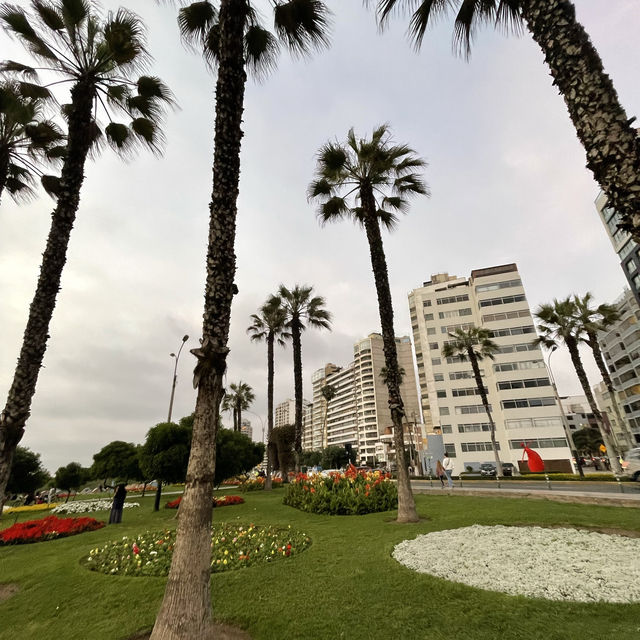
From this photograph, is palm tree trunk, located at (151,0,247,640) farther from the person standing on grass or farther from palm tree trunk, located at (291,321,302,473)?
palm tree trunk, located at (291,321,302,473)

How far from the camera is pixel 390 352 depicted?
493 inches

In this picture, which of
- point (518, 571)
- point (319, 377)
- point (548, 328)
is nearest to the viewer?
point (518, 571)

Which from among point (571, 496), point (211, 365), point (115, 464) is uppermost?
point (211, 365)

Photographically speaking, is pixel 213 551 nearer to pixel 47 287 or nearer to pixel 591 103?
pixel 47 287

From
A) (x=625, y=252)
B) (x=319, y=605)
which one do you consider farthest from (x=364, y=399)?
(x=319, y=605)

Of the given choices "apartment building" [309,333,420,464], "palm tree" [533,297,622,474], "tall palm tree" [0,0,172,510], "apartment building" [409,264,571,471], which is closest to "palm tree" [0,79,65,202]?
"tall palm tree" [0,0,172,510]

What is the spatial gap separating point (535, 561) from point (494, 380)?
178 ft

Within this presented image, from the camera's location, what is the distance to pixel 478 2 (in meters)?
6.58

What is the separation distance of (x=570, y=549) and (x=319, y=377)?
158908mm

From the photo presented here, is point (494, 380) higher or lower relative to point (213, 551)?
higher

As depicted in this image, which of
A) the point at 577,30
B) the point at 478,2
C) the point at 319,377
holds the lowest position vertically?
the point at 577,30

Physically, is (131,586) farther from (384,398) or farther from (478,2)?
(384,398)

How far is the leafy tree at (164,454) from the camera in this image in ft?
55.4

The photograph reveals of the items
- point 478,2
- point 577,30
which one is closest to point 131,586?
point 577,30
